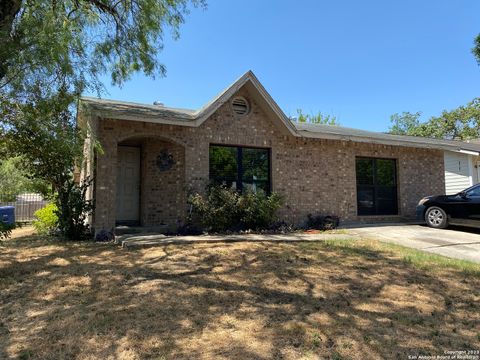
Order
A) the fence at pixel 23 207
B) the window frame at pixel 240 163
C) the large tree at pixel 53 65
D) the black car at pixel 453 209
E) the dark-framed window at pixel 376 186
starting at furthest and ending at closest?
the fence at pixel 23 207 < the dark-framed window at pixel 376 186 < the window frame at pixel 240 163 < the black car at pixel 453 209 < the large tree at pixel 53 65

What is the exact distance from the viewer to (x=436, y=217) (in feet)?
36.6

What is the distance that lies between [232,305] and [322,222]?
24.6ft

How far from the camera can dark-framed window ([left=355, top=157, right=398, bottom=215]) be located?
13.2m

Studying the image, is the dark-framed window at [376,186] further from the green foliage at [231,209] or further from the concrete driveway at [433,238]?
the green foliage at [231,209]

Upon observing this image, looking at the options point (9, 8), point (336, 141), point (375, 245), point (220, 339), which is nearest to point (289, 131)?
point (336, 141)

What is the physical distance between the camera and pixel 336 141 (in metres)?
12.7

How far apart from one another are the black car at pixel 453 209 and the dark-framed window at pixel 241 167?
5.10 metres

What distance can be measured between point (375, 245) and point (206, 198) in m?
4.61

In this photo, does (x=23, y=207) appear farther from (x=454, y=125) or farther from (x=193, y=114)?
(x=454, y=125)

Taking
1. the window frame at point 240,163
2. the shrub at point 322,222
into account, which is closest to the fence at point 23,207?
the window frame at point 240,163

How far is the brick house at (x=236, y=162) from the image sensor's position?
9.54 meters

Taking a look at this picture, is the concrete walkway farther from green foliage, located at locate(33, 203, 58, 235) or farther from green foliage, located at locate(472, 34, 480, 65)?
green foliage, located at locate(472, 34, 480, 65)

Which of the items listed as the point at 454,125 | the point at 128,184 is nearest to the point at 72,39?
the point at 128,184

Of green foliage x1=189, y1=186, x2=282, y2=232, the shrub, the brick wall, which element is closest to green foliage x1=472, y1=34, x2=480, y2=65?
the brick wall
